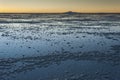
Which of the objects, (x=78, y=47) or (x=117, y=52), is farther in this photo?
(x=78, y=47)

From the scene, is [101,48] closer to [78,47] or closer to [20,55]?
[78,47]

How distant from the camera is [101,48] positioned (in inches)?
859

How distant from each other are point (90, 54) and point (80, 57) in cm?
133

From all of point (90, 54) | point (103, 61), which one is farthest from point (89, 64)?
point (90, 54)

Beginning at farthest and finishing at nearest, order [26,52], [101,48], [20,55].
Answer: [101,48], [26,52], [20,55]

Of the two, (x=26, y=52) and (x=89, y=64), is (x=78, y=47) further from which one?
(x=89, y=64)

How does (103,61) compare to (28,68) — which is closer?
(28,68)

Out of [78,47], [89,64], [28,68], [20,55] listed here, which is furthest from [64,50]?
[28,68]

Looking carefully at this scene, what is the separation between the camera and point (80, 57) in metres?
18.0

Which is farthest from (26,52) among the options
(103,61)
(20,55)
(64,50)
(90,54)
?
(103,61)

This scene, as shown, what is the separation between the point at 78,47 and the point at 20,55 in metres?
5.49

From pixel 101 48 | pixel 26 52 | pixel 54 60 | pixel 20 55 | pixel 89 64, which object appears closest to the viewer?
pixel 89 64

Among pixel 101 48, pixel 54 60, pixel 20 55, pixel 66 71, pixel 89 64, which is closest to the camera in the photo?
pixel 66 71

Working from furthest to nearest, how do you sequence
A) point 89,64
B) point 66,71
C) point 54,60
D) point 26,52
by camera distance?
point 26,52, point 54,60, point 89,64, point 66,71
